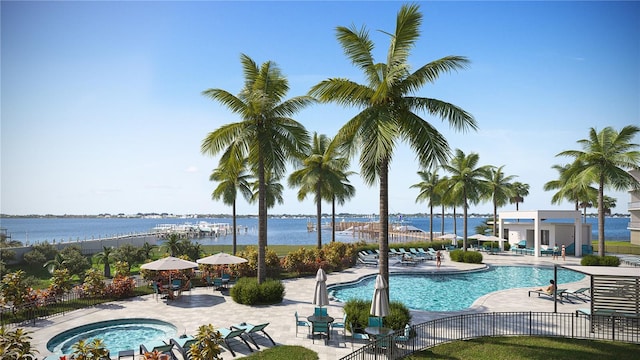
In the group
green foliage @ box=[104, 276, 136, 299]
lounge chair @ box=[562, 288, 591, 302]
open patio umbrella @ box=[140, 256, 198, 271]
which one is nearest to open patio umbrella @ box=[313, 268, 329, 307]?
open patio umbrella @ box=[140, 256, 198, 271]

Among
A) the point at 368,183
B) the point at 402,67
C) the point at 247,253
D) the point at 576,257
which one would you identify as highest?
the point at 402,67

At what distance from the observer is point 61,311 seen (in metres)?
16.9

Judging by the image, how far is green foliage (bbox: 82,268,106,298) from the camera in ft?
62.1

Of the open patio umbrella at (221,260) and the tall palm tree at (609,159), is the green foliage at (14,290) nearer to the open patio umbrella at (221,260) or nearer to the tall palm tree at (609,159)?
the open patio umbrella at (221,260)

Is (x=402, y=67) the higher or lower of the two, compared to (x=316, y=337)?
higher

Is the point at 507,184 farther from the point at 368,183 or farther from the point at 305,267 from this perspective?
the point at 368,183

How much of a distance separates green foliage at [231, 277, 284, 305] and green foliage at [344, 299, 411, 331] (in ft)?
17.8

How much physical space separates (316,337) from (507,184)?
43.9m

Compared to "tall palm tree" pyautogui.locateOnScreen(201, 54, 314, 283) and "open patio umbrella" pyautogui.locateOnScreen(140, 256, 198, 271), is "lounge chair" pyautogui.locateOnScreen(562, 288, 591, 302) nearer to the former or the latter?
"tall palm tree" pyautogui.locateOnScreen(201, 54, 314, 283)

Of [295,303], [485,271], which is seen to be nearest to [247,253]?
[295,303]

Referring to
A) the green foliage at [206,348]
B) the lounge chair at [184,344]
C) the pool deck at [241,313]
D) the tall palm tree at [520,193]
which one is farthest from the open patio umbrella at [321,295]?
the tall palm tree at [520,193]

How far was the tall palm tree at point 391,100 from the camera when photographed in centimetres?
1337

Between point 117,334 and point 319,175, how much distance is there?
1936 centimetres

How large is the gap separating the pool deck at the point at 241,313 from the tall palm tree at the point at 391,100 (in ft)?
14.2
